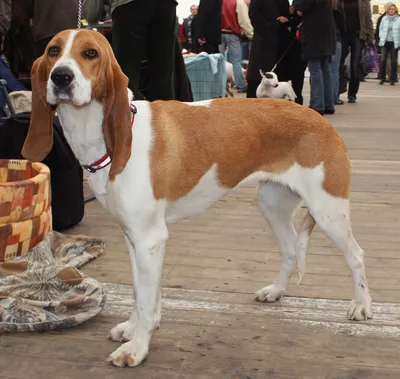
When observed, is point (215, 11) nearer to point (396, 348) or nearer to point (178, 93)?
point (178, 93)

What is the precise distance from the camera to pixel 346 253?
3.44m

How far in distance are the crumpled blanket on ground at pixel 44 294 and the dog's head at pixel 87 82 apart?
0.92 meters

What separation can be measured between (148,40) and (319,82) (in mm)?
5894

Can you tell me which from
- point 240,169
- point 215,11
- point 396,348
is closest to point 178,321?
point 240,169

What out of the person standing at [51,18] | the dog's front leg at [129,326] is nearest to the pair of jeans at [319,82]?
the person standing at [51,18]

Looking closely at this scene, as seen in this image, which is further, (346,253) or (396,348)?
(346,253)

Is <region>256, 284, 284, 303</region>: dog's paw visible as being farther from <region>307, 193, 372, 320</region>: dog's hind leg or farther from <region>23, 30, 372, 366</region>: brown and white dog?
<region>307, 193, 372, 320</region>: dog's hind leg

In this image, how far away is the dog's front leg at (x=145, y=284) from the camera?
2943mm

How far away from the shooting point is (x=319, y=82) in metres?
10.8

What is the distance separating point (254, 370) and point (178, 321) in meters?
0.61

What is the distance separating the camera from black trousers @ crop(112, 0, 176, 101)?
16.6 feet

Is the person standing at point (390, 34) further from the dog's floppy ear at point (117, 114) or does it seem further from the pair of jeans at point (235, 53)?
the dog's floppy ear at point (117, 114)

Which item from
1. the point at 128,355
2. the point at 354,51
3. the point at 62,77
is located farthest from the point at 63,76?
the point at 354,51

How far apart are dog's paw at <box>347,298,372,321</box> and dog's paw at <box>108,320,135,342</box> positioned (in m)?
1.13
